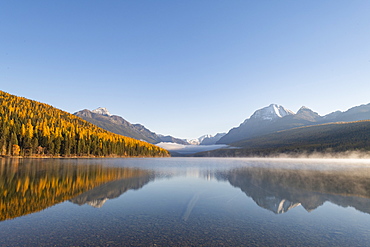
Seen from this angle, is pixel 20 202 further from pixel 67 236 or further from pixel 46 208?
pixel 67 236

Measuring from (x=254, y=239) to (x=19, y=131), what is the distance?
13114 centimetres

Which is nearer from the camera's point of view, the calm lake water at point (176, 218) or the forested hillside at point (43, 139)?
the calm lake water at point (176, 218)

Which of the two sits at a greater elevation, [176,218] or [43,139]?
[43,139]

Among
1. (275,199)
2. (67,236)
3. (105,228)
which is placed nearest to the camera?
(67,236)

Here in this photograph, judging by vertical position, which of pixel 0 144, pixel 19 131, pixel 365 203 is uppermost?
pixel 19 131

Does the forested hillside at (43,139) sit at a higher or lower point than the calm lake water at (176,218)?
higher

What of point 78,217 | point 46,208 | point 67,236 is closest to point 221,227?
point 67,236

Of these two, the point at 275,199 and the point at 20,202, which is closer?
the point at 20,202

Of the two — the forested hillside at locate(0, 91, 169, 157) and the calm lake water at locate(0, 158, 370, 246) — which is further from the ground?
the forested hillside at locate(0, 91, 169, 157)

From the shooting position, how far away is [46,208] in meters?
17.0

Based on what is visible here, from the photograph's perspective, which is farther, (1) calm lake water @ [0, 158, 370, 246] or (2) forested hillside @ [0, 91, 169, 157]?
(2) forested hillside @ [0, 91, 169, 157]

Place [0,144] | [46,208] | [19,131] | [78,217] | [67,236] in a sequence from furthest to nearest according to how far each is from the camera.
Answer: [19,131]
[0,144]
[46,208]
[78,217]
[67,236]

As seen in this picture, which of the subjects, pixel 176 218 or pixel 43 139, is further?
pixel 43 139

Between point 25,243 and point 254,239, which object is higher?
point 25,243
